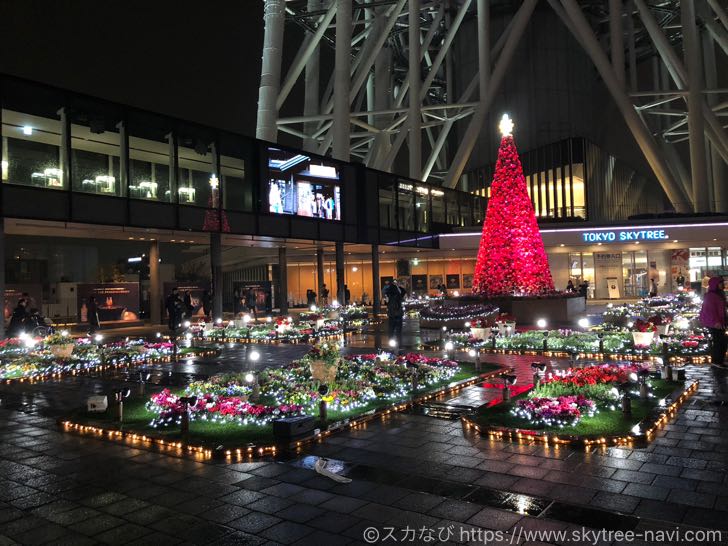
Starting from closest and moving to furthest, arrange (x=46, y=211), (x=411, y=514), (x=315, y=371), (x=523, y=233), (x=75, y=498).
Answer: (x=411, y=514) → (x=75, y=498) → (x=315, y=371) → (x=46, y=211) → (x=523, y=233)

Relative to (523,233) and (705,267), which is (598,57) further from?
(523,233)

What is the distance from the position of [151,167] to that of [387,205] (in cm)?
1789

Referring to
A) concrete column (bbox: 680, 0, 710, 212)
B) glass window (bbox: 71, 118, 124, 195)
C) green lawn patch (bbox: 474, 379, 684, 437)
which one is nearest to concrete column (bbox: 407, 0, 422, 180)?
concrete column (bbox: 680, 0, 710, 212)

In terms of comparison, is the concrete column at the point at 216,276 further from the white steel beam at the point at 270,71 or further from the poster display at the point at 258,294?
the white steel beam at the point at 270,71

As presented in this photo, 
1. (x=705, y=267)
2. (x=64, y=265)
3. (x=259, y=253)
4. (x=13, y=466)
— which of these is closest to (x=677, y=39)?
(x=705, y=267)

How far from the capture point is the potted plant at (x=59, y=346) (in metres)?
17.0

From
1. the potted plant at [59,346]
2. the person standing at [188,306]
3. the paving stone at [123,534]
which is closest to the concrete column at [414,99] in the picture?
the person standing at [188,306]

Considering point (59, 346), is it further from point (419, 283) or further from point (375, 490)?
point (419, 283)

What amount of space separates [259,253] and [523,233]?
88.2ft

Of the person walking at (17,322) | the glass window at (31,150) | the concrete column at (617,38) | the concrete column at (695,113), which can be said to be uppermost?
the concrete column at (617,38)

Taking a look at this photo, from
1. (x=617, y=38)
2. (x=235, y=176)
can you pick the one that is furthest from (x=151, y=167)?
(x=617, y=38)

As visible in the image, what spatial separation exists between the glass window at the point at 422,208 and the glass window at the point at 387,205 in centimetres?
340

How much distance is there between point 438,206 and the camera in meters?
47.3

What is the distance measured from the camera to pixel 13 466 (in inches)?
294
